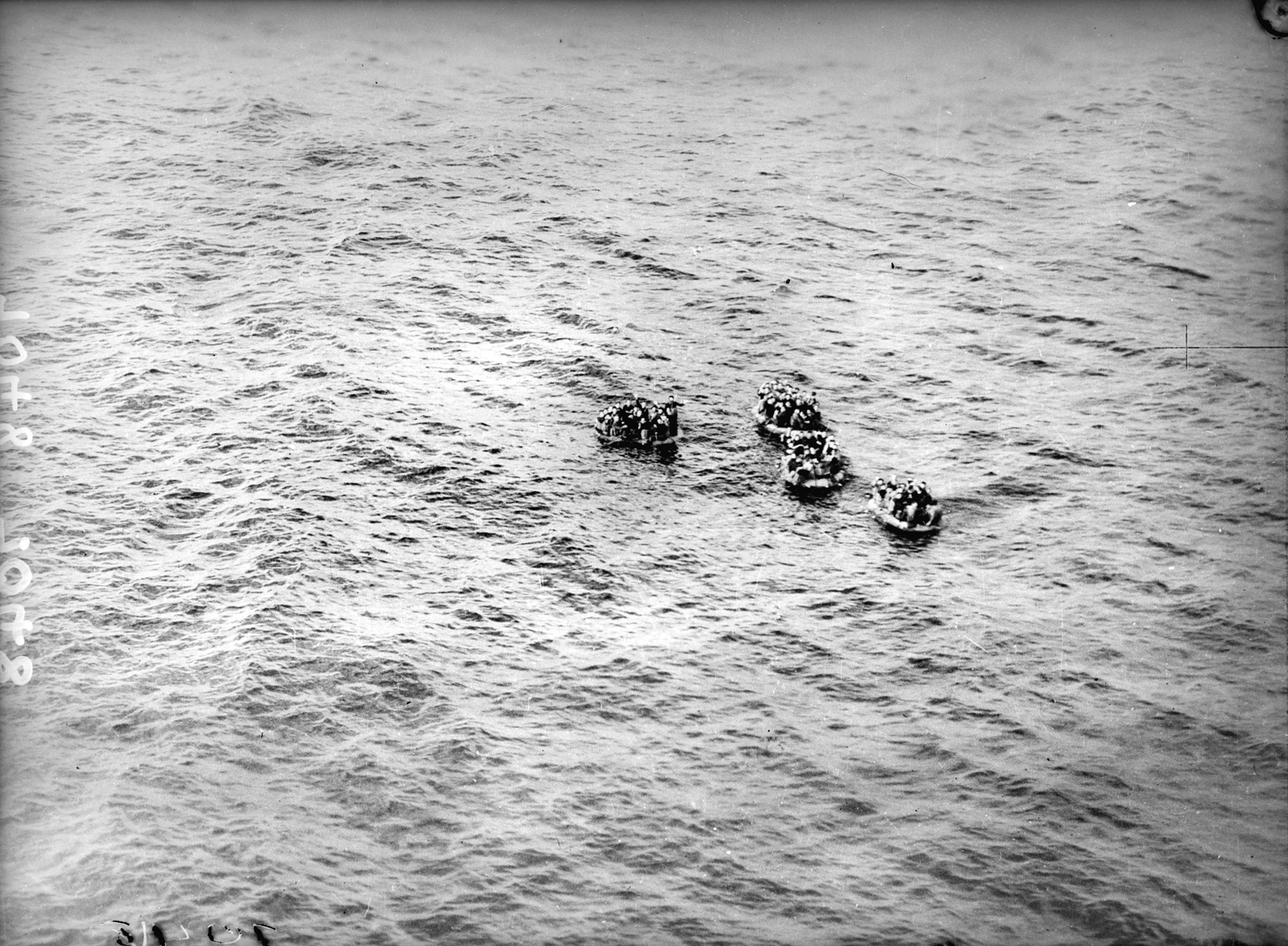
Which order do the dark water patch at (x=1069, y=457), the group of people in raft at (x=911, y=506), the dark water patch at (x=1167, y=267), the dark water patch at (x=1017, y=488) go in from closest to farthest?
1. the group of people in raft at (x=911, y=506)
2. the dark water patch at (x=1017, y=488)
3. the dark water patch at (x=1069, y=457)
4. the dark water patch at (x=1167, y=267)

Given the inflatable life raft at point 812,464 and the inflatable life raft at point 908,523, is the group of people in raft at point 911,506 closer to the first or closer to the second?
the inflatable life raft at point 908,523

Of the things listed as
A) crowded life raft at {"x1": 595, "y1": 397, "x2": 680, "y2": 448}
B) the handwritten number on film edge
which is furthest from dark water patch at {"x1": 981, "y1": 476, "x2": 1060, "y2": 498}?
the handwritten number on film edge

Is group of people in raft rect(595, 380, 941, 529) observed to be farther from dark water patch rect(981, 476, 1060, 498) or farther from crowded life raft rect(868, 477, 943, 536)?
dark water patch rect(981, 476, 1060, 498)

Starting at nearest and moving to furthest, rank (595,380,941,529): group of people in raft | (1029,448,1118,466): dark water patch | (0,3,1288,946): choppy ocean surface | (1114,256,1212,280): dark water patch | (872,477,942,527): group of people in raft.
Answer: (0,3,1288,946): choppy ocean surface < (872,477,942,527): group of people in raft < (595,380,941,529): group of people in raft < (1029,448,1118,466): dark water patch < (1114,256,1212,280): dark water patch

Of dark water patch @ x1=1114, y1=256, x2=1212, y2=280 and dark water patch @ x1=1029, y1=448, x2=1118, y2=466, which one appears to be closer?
dark water patch @ x1=1029, y1=448, x2=1118, y2=466

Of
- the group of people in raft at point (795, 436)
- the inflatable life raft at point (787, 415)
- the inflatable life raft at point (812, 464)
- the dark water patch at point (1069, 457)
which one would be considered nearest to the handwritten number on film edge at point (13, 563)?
the group of people in raft at point (795, 436)

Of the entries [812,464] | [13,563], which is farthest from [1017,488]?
[13,563]

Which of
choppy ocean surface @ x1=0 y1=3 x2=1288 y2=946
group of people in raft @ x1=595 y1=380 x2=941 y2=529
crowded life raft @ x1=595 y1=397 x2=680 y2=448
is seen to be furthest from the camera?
crowded life raft @ x1=595 y1=397 x2=680 y2=448

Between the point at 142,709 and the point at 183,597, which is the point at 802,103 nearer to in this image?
the point at 183,597
